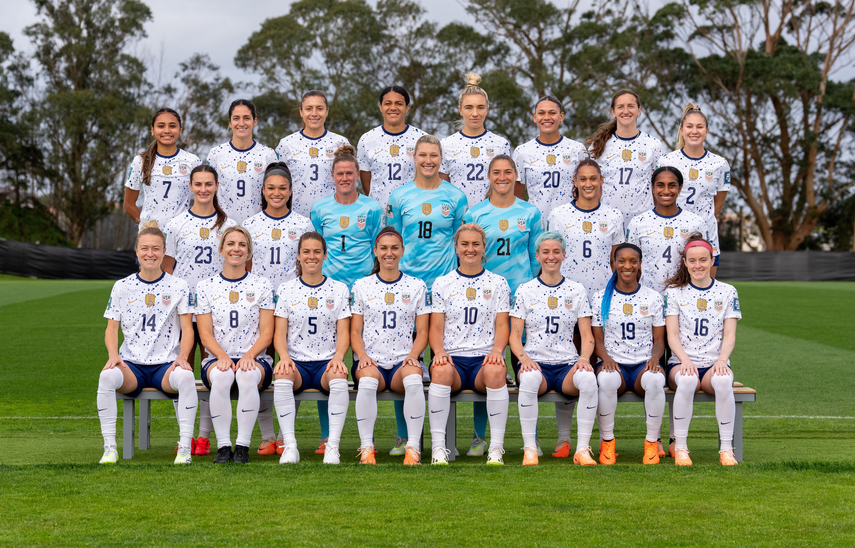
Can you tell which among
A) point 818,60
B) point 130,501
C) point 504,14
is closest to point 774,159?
point 818,60

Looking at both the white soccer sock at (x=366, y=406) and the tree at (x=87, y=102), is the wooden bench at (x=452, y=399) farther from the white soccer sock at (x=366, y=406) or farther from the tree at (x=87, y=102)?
the tree at (x=87, y=102)

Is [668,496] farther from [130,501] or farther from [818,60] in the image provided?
[818,60]

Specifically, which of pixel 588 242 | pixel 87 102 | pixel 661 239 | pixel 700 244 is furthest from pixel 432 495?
pixel 87 102

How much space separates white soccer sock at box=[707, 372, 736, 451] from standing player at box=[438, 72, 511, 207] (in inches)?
79.8

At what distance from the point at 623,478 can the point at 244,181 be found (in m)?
3.17

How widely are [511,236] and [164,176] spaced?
238 cm

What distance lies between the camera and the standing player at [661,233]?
5762 millimetres

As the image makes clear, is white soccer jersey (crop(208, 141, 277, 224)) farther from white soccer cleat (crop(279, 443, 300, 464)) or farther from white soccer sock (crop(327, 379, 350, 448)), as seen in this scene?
white soccer cleat (crop(279, 443, 300, 464))

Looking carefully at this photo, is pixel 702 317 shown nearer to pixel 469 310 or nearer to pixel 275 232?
pixel 469 310

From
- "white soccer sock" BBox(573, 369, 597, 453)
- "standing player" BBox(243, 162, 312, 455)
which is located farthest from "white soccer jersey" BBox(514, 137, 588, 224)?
"standing player" BBox(243, 162, 312, 455)

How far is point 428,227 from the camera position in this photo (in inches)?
227

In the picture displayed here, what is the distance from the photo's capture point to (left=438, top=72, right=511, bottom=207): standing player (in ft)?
20.2

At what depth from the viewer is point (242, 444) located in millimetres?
5125

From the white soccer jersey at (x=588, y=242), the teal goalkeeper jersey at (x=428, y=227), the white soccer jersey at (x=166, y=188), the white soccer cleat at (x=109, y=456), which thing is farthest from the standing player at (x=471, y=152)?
the white soccer cleat at (x=109, y=456)
